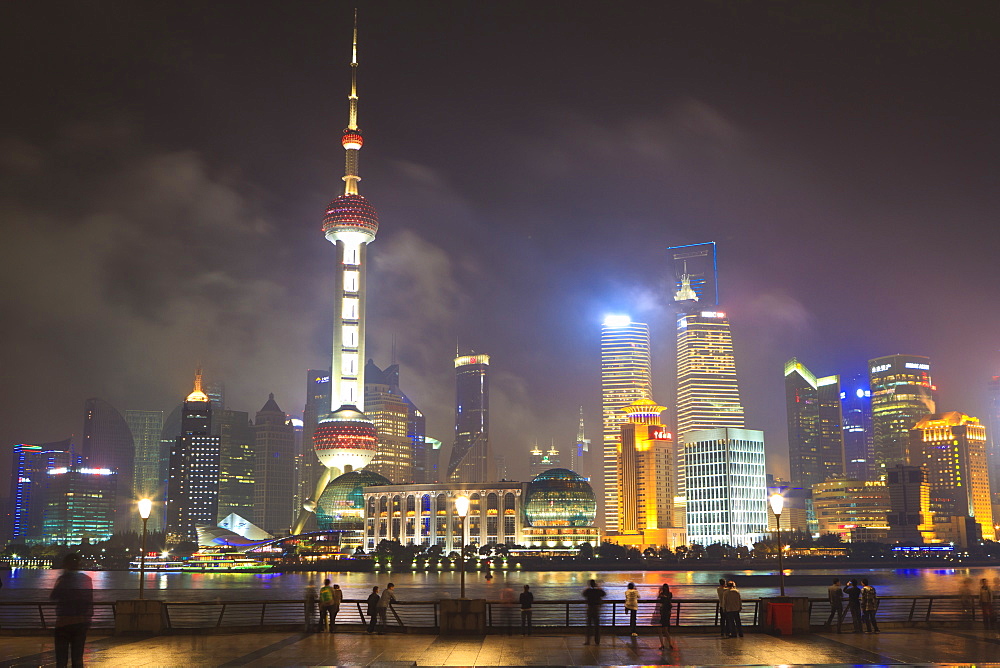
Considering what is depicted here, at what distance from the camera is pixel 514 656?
3547 centimetres

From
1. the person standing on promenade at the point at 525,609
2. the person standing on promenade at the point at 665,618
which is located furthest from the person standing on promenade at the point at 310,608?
the person standing on promenade at the point at 665,618

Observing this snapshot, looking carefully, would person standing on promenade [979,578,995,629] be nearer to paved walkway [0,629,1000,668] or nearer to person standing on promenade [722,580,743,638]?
paved walkway [0,629,1000,668]

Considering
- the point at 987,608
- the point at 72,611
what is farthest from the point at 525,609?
the point at 72,611

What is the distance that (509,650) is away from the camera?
37250mm

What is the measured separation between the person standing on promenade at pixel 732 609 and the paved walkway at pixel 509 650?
2.63ft

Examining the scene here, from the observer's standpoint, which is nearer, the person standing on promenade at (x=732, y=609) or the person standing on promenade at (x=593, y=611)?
the person standing on promenade at (x=593, y=611)

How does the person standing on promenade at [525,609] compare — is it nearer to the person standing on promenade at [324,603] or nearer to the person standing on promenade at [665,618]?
the person standing on promenade at [665,618]

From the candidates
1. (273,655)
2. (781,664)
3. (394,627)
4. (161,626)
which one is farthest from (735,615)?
(161,626)

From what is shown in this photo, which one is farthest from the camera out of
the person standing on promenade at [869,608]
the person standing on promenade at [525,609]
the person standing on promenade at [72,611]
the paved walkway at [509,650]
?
the person standing on promenade at [869,608]

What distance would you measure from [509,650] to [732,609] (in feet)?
31.0

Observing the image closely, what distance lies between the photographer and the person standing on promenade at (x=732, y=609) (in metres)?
40.9

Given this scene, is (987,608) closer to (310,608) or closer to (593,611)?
(593,611)

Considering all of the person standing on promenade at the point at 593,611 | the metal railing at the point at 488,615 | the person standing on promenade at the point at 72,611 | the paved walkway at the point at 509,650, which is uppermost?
the person standing on promenade at the point at 72,611

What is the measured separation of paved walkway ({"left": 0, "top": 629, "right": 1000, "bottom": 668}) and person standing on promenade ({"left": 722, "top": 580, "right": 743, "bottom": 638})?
2.63ft
